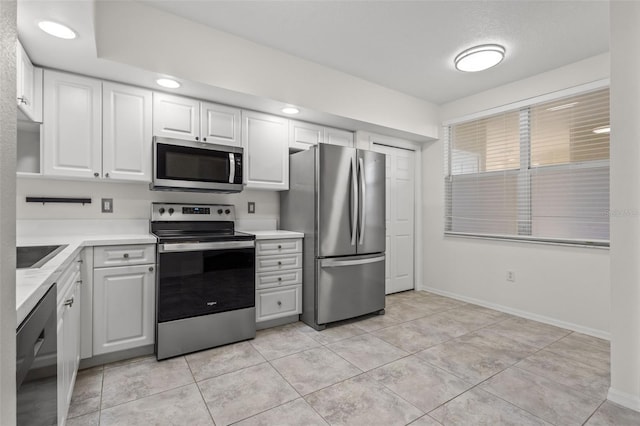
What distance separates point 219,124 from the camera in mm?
2934

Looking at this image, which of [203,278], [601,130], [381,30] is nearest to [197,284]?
[203,278]

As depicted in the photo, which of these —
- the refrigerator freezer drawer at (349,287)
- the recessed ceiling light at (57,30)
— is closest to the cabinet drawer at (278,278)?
the refrigerator freezer drawer at (349,287)

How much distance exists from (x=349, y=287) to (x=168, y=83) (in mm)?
2426

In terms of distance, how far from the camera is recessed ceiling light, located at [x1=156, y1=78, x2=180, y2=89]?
2.46 m

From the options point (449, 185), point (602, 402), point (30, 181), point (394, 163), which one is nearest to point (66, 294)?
point (30, 181)

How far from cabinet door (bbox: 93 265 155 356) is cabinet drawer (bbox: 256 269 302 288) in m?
0.91

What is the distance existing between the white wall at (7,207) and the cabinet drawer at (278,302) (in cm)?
241

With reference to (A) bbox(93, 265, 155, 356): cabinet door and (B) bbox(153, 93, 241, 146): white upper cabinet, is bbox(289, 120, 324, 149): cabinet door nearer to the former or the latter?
(B) bbox(153, 93, 241, 146): white upper cabinet

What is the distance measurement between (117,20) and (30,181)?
139 centimetres

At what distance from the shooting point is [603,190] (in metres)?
2.90

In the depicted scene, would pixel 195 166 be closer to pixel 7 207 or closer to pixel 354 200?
pixel 354 200

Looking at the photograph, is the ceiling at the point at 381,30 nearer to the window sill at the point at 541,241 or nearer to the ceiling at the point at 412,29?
the ceiling at the point at 412,29

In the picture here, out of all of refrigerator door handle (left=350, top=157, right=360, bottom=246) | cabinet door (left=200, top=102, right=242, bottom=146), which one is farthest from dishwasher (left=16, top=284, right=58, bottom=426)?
refrigerator door handle (left=350, top=157, right=360, bottom=246)

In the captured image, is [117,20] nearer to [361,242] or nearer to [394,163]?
[361,242]
